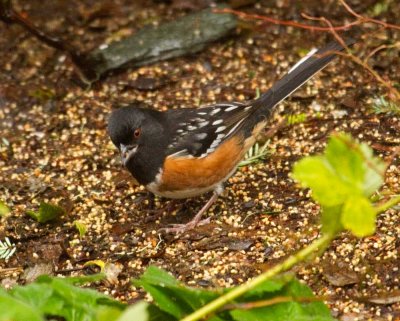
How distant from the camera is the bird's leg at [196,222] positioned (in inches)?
154

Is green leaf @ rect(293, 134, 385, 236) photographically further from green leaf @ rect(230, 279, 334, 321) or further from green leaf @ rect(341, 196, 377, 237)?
green leaf @ rect(230, 279, 334, 321)

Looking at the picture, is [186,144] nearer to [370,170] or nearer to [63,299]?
[63,299]

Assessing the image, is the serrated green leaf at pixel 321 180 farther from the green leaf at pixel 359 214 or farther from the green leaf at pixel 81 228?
the green leaf at pixel 81 228

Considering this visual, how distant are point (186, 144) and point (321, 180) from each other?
179 cm

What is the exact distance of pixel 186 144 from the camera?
389 cm

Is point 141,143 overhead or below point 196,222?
overhead

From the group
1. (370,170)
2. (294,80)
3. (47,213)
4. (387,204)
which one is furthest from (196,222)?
(370,170)

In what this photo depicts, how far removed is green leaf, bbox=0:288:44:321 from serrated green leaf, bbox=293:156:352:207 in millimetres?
920

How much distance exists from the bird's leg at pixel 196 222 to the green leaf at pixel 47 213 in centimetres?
55

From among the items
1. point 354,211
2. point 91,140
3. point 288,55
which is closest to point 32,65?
point 91,140

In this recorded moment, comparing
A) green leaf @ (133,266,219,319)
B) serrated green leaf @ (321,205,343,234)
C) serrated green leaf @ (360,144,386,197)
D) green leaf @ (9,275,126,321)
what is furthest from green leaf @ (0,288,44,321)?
serrated green leaf @ (360,144,386,197)

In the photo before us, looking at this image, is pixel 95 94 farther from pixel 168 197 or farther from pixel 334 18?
pixel 334 18

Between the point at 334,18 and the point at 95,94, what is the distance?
1685 mm

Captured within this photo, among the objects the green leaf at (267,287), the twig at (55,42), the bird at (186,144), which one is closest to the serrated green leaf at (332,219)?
the green leaf at (267,287)
